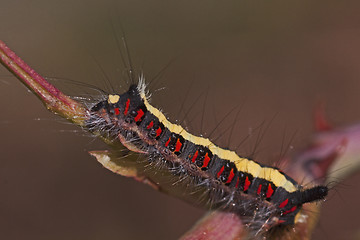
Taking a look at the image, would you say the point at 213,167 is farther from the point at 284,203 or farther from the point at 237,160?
the point at 284,203

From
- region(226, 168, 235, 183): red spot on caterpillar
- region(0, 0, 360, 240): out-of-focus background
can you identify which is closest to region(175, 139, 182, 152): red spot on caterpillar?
region(226, 168, 235, 183): red spot on caterpillar

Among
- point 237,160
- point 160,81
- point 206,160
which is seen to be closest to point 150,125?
point 206,160

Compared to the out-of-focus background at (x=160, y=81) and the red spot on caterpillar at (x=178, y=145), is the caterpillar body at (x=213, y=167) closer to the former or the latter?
the red spot on caterpillar at (x=178, y=145)

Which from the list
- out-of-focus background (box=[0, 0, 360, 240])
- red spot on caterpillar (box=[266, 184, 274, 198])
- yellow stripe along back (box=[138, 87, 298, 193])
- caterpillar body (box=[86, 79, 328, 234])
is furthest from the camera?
out-of-focus background (box=[0, 0, 360, 240])

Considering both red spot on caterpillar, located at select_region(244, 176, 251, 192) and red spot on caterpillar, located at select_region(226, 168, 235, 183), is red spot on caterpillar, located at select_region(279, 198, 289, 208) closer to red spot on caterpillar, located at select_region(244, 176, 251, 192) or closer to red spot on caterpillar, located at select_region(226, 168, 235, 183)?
red spot on caterpillar, located at select_region(244, 176, 251, 192)

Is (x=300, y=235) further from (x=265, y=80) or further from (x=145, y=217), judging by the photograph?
(x=265, y=80)

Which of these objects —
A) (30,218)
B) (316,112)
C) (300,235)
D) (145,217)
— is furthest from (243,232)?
(30,218)

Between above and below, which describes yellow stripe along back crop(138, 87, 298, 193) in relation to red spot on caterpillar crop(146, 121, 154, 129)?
above
